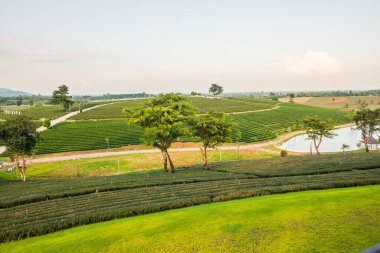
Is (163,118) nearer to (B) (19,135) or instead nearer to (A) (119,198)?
(A) (119,198)

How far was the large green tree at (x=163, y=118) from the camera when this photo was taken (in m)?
39.9

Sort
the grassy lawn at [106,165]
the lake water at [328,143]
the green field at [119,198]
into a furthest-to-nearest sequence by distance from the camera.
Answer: the lake water at [328,143]
the grassy lawn at [106,165]
the green field at [119,198]

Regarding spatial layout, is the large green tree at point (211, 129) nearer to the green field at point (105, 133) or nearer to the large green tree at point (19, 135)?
the green field at point (105, 133)

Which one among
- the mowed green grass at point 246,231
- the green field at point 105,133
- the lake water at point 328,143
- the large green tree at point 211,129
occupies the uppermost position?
the large green tree at point 211,129

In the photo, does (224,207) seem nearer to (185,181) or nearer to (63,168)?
(185,181)

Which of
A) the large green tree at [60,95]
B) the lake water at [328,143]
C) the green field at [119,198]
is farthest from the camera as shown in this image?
the large green tree at [60,95]

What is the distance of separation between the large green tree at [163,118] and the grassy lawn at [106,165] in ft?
54.6

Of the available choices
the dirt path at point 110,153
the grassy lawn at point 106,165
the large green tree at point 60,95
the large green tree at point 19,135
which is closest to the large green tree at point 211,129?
the grassy lawn at point 106,165

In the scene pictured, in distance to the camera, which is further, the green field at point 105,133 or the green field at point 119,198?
the green field at point 105,133

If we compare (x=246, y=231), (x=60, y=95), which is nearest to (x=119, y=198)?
(x=246, y=231)

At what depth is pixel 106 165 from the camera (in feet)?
191

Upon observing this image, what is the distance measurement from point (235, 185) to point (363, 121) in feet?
150

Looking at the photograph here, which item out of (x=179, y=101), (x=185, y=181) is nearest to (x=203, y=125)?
(x=179, y=101)

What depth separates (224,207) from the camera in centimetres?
1702
